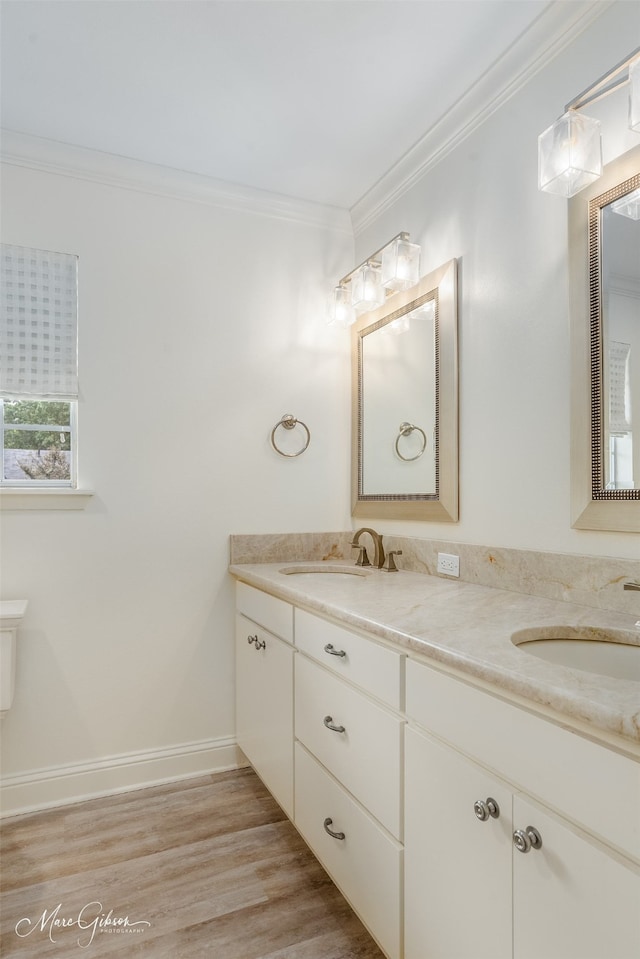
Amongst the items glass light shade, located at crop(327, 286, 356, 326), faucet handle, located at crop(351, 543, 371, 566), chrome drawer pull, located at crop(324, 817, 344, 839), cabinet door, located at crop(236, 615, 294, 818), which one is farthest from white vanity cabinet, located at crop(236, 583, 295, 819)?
glass light shade, located at crop(327, 286, 356, 326)

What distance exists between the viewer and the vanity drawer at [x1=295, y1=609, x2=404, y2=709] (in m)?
1.29

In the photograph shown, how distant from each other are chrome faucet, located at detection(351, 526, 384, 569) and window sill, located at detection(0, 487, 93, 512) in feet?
3.62

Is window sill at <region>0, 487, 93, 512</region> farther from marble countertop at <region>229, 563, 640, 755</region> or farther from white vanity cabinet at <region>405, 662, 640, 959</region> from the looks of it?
white vanity cabinet at <region>405, 662, 640, 959</region>

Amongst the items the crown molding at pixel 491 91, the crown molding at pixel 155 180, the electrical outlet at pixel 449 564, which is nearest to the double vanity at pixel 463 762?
the electrical outlet at pixel 449 564

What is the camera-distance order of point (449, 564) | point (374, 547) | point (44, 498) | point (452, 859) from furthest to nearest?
point (374, 547), point (44, 498), point (449, 564), point (452, 859)

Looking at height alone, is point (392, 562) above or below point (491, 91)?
below

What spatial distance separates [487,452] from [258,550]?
1.12 meters

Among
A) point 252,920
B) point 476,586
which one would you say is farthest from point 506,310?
point 252,920

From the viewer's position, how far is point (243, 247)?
2551 mm

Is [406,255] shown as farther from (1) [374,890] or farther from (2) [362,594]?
(1) [374,890]

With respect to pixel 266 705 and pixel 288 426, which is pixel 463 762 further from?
pixel 288 426

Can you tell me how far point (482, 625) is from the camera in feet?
4.22

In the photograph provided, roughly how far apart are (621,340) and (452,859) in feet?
4.03

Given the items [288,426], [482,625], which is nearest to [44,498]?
[288,426]
